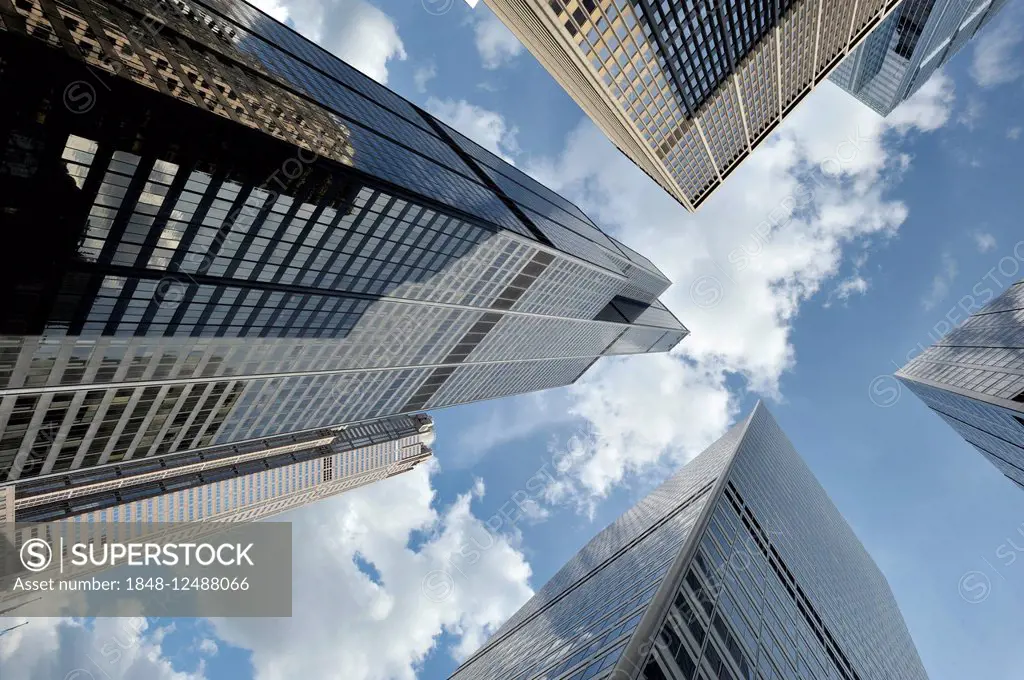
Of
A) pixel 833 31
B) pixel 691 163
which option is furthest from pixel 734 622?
pixel 833 31

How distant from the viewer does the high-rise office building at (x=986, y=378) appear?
215 feet

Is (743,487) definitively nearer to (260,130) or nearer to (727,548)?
(727,548)

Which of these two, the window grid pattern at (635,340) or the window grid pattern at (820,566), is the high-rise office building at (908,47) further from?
the window grid pattern at (820,566)

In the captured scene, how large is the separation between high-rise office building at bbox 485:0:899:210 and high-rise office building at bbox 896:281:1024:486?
6176 cm

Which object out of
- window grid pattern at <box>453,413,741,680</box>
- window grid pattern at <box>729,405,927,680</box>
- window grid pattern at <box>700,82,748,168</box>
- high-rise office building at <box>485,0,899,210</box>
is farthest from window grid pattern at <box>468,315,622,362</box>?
window grid pattern at <box>700,82,748,168</box>

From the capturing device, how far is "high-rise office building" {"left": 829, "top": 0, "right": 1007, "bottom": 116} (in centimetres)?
13962

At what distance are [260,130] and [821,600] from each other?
223 feet

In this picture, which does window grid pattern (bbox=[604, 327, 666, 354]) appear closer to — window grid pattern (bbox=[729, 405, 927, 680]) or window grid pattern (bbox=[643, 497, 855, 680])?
window grid pattern (bbox=[729, 405, 927, 680])

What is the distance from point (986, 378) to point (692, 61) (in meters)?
64.0

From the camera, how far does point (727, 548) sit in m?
37.6

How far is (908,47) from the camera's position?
150250 millimetres

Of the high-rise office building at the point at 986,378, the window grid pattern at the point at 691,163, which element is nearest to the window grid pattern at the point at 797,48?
the window grid pattern at the point at 691,163

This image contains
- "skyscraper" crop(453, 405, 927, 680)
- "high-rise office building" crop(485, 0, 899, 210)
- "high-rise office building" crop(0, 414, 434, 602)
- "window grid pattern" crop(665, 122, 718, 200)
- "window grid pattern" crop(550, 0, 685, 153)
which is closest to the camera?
"skyscraper" crop(453, 405, 927, 680)

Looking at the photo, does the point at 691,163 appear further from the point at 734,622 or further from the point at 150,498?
the point at 150,498
